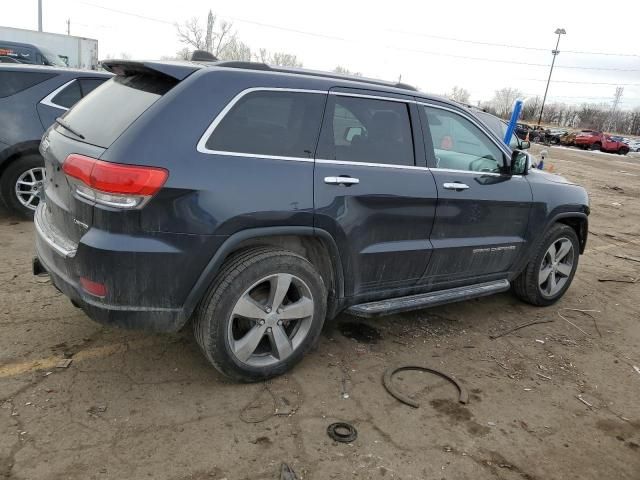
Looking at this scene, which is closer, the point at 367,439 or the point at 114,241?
the point at 114,241

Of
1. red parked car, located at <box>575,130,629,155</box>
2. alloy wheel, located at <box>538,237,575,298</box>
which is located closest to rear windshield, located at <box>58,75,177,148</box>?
alloy wheel, located at <box>538,237,575,298</box>

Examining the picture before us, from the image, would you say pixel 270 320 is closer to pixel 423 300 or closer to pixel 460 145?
pixel 423 300

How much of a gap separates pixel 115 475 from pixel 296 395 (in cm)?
112

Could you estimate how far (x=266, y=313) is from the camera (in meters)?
3.14

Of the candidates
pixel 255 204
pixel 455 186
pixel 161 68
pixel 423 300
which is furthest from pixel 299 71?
pixel 423 300

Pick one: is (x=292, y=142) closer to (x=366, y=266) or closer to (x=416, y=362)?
(x=366, y=266)

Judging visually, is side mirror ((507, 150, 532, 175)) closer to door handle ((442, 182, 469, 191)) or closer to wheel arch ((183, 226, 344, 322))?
door handle ((442, 182, 469, 191))

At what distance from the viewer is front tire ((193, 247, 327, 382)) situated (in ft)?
9.71

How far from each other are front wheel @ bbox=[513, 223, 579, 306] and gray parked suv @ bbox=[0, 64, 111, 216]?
522cm

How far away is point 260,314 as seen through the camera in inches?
123

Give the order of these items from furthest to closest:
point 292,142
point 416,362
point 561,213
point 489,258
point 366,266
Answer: point 561,213 → point 489,258 → point 416,362 → point 366,266 → point 292,142

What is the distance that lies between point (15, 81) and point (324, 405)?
16.5 feet

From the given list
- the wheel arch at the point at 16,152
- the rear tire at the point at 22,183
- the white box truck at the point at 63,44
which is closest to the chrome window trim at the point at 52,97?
the wheel arch at the point at 16,152

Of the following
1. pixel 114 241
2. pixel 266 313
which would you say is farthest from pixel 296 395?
pixel 114 241
